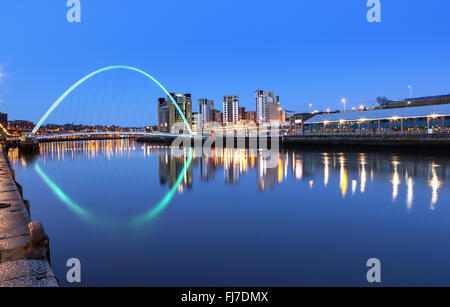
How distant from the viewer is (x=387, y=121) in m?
46.5

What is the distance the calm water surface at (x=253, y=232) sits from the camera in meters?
5.98

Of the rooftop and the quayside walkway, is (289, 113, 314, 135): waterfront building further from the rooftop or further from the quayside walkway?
the quayside walkway

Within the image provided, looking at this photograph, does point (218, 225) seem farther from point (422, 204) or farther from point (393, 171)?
point (393, 171)

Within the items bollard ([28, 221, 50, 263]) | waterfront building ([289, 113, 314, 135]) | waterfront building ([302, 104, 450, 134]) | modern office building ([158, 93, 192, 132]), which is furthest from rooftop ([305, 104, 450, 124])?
modern office building ([158, 93, 192, 132])

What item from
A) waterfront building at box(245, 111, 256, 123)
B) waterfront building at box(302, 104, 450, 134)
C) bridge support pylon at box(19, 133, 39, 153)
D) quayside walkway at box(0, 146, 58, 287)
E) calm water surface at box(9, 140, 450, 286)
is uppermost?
waterfront building at box(245, 111, 256, 123)

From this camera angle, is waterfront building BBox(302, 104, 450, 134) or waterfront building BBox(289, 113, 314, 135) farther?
waterfront building BBox(289, 113, 314, 135)

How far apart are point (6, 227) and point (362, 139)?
4199 centimetres

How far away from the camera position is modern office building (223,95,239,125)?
17438cm

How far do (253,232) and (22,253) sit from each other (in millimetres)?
5875

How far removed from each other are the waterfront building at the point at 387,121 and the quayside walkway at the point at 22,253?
41.0 m

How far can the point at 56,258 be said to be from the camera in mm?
6824

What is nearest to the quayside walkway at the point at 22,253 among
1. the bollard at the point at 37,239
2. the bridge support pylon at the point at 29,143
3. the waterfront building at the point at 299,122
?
the bollard at the point at 37,239

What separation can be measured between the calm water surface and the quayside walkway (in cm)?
126
